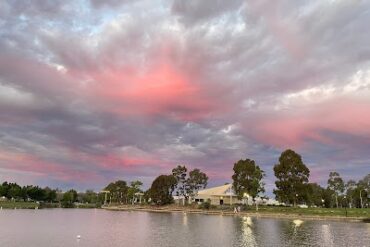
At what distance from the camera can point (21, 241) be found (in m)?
41.5

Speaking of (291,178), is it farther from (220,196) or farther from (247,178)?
(220,196)

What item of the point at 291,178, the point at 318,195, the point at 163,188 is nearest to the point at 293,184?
the point at 291,178

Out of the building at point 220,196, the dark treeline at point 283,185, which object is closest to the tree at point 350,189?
the dark treeline at point 283,185

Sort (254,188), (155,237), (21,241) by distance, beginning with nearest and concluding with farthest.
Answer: (21,241) < (155,237) < (254,188)

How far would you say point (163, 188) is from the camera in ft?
561

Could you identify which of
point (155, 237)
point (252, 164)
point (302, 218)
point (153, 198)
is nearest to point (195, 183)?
point (153, 198)

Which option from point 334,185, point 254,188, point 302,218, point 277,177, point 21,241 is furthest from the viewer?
point 334,185

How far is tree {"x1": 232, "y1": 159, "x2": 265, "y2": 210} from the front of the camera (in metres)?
129

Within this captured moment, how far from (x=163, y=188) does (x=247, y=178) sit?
5272cm

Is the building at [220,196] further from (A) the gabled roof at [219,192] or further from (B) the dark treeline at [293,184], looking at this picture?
(B) the dark treeline at [293,184]

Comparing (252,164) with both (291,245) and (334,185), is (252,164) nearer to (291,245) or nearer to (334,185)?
(334,185)

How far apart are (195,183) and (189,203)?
9.17m

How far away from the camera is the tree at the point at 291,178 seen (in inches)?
4555

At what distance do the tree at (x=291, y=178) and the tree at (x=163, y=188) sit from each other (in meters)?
61.8
